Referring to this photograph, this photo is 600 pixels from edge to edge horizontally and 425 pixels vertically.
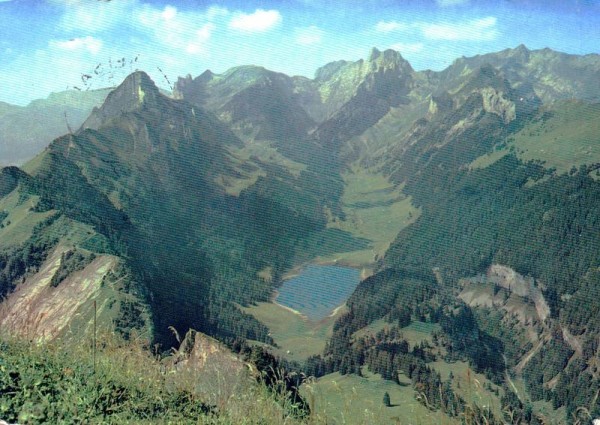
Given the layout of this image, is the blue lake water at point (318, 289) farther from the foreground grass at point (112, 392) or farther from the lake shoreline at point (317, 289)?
the foreground grass at point (112, 392)

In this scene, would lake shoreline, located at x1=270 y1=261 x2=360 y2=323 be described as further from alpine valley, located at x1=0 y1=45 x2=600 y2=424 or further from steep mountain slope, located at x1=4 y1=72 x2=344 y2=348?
steep mountain slope, located at x1=4 y1=72 x2=344 y2=348

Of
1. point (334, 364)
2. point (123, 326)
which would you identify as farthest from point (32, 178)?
point (334, 364)

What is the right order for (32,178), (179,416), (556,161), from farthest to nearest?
(556,161)
(32,178)
(179,416)

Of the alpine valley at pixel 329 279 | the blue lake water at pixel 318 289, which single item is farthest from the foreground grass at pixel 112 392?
the blue lake water at pixel 318 289

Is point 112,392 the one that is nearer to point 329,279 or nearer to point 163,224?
point 329,279

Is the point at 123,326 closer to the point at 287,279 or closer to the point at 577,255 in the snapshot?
the point at 287,279

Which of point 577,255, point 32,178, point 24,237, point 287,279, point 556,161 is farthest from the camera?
point 556,161

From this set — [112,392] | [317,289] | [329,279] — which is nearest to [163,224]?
[317,289]
